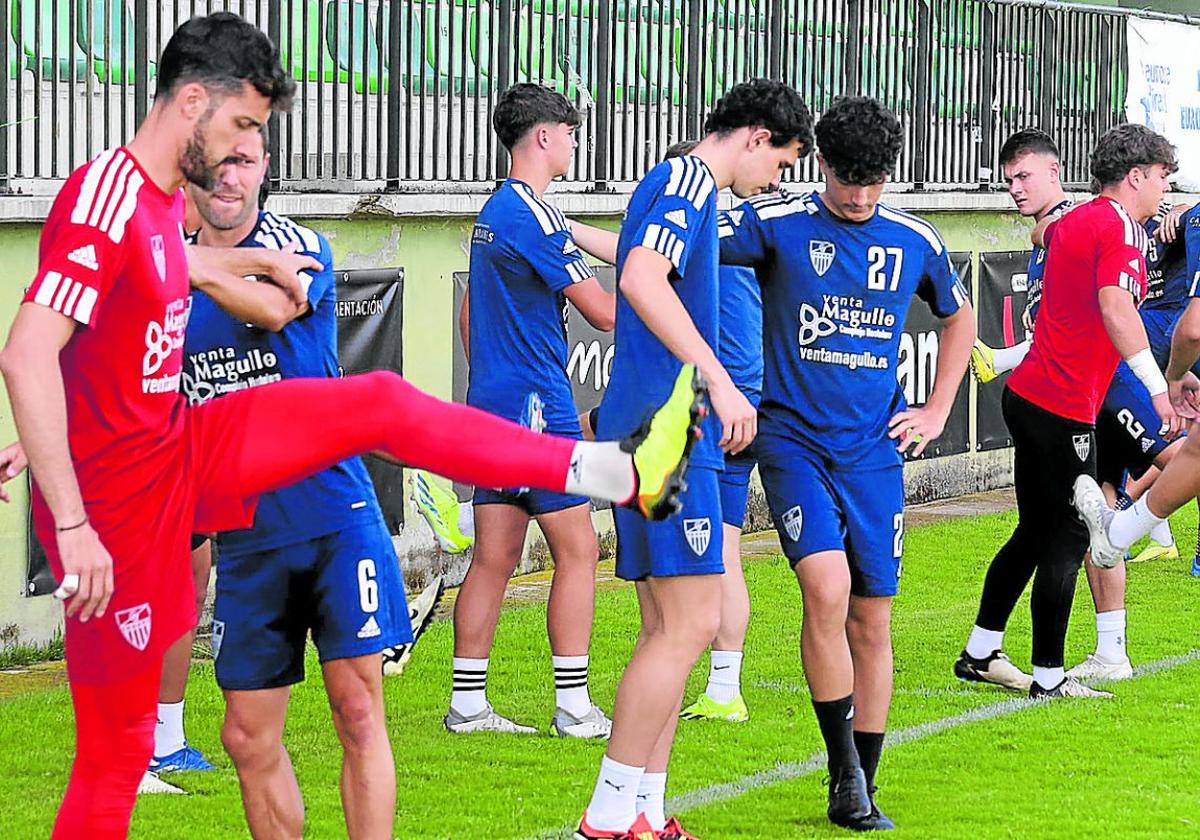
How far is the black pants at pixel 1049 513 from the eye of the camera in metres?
8.45

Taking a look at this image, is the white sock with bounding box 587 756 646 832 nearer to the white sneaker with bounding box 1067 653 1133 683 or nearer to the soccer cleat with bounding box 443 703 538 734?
the soccer cleat with bounding box 443 703 538 734

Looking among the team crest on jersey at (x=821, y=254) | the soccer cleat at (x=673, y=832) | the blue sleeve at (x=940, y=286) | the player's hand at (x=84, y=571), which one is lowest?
the soccer cleat at (x=673, y=832)

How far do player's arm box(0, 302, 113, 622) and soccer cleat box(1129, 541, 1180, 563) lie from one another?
30.6 feet

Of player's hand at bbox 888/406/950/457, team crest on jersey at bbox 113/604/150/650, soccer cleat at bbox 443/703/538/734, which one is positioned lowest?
soccer cleat at bbox 443/703/538/734

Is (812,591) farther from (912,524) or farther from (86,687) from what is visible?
(912,524)

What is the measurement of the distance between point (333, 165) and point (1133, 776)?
19.8 ft

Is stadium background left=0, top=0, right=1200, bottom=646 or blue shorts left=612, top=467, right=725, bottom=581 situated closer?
blue shorts left=612, top=467, right=725, bottom=581

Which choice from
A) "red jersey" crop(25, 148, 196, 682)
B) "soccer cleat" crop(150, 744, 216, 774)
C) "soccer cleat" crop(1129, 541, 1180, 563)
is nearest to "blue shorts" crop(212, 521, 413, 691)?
"red jersey" crop(25, 148, 196, 682)

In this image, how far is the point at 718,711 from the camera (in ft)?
26.6

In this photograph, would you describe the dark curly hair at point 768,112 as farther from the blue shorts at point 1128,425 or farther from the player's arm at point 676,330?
the blue shorts at point 1128,425

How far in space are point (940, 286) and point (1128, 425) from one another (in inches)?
138

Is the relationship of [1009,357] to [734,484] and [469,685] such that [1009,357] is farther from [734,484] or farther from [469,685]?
[469,685]

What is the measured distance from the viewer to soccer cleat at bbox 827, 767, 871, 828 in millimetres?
6324

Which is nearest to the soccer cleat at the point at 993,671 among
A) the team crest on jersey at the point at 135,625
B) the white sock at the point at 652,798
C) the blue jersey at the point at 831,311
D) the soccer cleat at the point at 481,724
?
the soccer cleat at the point at 481,724
